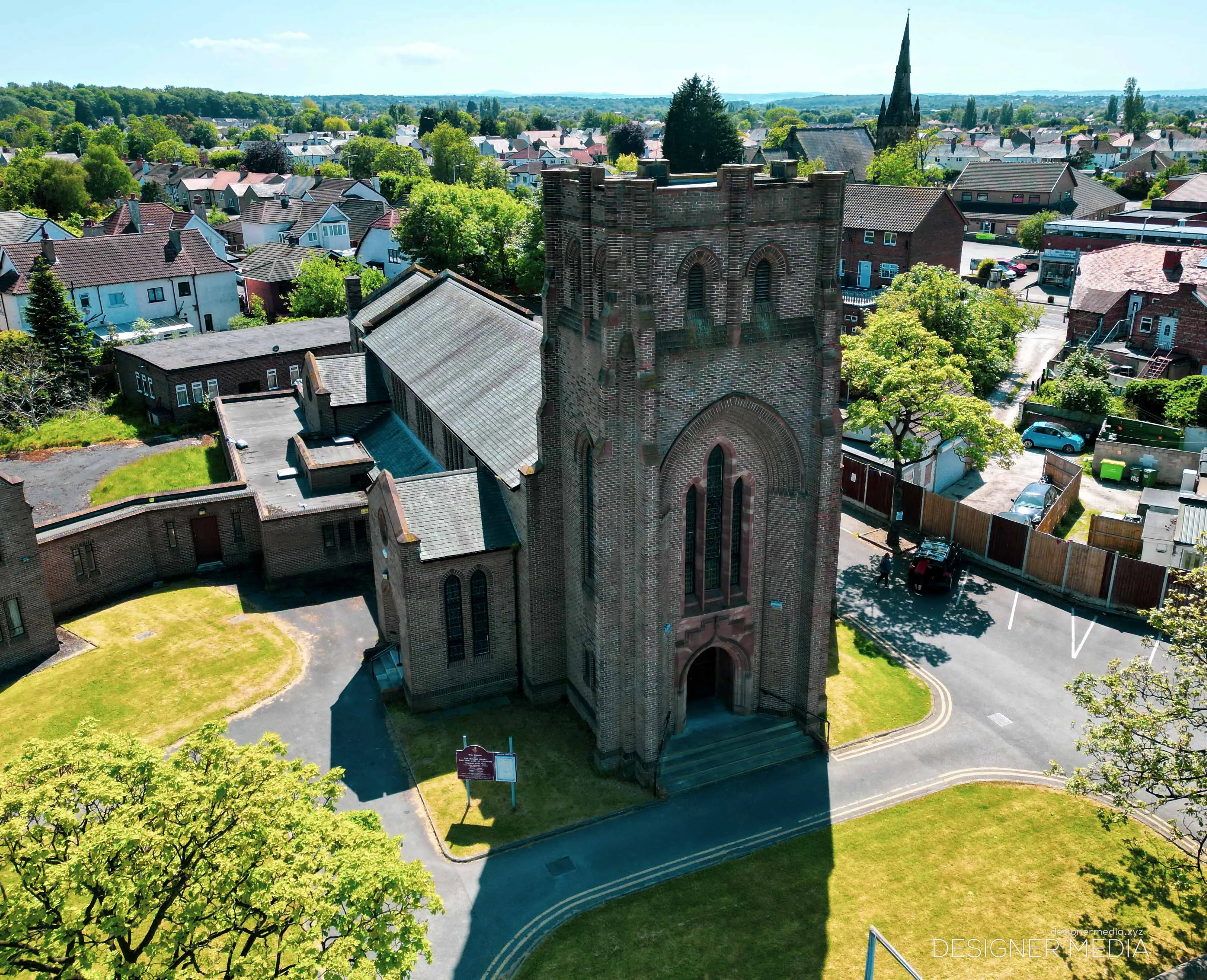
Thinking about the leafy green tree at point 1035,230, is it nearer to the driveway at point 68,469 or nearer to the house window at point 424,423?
the house window at point 424,423

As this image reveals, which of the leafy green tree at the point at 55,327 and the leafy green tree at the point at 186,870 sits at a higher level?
the leafy green tree at the point at 55,327

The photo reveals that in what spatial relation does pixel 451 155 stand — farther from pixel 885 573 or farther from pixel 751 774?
pixel 751 774

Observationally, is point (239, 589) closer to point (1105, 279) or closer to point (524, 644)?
point (524, 644)

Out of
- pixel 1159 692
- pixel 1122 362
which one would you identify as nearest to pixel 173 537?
pixel 1159 692

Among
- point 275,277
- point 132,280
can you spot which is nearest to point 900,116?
point 275,277

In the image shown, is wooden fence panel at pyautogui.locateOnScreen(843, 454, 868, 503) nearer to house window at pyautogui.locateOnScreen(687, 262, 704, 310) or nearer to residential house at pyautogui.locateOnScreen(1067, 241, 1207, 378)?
house window at pyautogui.locateOnScreen(687, 262, 704, 310)

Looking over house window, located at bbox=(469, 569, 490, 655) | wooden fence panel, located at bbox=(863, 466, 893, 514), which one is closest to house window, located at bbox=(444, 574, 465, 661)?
house window, located at bbox=(469, 569, 490, 655)

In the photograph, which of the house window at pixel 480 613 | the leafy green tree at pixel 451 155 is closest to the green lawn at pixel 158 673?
the house window at pixel 480 613
